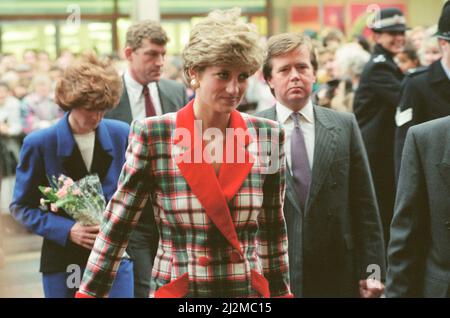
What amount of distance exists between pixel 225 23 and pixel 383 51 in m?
4.65

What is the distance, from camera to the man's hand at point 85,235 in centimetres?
554

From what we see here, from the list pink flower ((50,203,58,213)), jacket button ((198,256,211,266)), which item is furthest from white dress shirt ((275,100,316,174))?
jacket button ((198,256,211,266))

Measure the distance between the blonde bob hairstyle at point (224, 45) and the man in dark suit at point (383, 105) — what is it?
4.20m

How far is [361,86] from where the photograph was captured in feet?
27.0

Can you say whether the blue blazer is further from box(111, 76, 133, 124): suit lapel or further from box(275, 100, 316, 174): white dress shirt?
box(111, 76, 133, 124): suit lapel

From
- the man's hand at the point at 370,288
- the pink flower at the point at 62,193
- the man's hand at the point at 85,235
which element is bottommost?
the man's hand at the point at 370,288

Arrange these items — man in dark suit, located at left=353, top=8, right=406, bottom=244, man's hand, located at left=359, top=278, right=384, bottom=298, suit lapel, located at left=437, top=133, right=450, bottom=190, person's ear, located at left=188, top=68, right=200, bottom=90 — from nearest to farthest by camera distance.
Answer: person's ear, located at left=188, top=68, right=200, bottom=90 → suit lapel, located at left=437, top=133, right=450, bottom=190 → man's hand, located at left=359, top=278, right=384, bottom=298 → man in dark suit, located at left=353, top=8, right=406, bottom=244

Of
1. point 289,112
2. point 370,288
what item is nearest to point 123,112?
point 289,112

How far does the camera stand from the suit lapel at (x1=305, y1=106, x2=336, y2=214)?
5.51 meters

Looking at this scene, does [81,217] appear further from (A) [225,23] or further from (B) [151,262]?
(A) [225,23]

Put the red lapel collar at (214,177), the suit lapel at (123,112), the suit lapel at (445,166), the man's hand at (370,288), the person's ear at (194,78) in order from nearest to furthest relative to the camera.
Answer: the red lapel collar at (214,177) → the person's ear at (194,78) → the suit lapel at (445,166) → the man's hand at (370,288) → the suit lapel at (123,112)

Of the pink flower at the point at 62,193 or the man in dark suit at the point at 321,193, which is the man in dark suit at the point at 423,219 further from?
the pink flower at the point at 62,193

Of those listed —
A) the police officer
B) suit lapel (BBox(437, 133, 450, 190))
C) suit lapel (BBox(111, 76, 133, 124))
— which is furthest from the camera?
suit lapel (BBox(111, 76, 133, 124))

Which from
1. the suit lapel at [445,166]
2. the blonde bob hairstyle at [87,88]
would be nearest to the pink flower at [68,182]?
the blonde bob hairstyle at [87,88]
